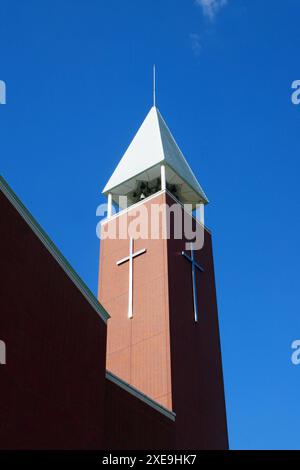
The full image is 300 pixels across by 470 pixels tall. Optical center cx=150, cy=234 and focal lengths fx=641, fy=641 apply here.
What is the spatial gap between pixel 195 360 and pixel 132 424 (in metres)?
6.64

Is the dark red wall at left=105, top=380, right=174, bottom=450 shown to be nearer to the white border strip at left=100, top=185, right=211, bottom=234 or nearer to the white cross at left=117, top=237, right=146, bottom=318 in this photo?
the white cross at left=117, top=237, right=146, bottom=318

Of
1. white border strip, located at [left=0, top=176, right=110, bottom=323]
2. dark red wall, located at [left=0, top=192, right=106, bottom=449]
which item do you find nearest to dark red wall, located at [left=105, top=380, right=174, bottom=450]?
dark red wall, located at [left=0, top=192, right=106, bottom=449]

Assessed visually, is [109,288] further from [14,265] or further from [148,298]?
A: [14,265]

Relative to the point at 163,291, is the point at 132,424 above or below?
below

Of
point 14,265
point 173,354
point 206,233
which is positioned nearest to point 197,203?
point 206,233

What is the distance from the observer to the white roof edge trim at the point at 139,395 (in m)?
17.1

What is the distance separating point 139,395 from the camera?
723 inches

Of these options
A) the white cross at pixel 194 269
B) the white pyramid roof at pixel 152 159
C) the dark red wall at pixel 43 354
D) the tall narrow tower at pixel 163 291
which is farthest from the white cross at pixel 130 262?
the dark red wall at pixel 43 354

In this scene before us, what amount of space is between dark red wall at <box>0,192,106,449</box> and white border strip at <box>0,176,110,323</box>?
136 millimetres

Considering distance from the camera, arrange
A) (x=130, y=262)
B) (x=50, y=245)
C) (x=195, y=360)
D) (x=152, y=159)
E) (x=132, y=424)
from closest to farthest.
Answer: (x=50, y=245) < (x=132, y=424) < (x=195, y=360) < (x=130, y=262) < (x=152, y=159)

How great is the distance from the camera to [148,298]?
24.7 m

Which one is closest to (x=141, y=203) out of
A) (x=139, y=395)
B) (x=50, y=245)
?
(x=139, y=395)

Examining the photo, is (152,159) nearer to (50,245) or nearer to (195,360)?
(195,360)

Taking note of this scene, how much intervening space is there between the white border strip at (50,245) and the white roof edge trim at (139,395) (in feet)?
5.28
